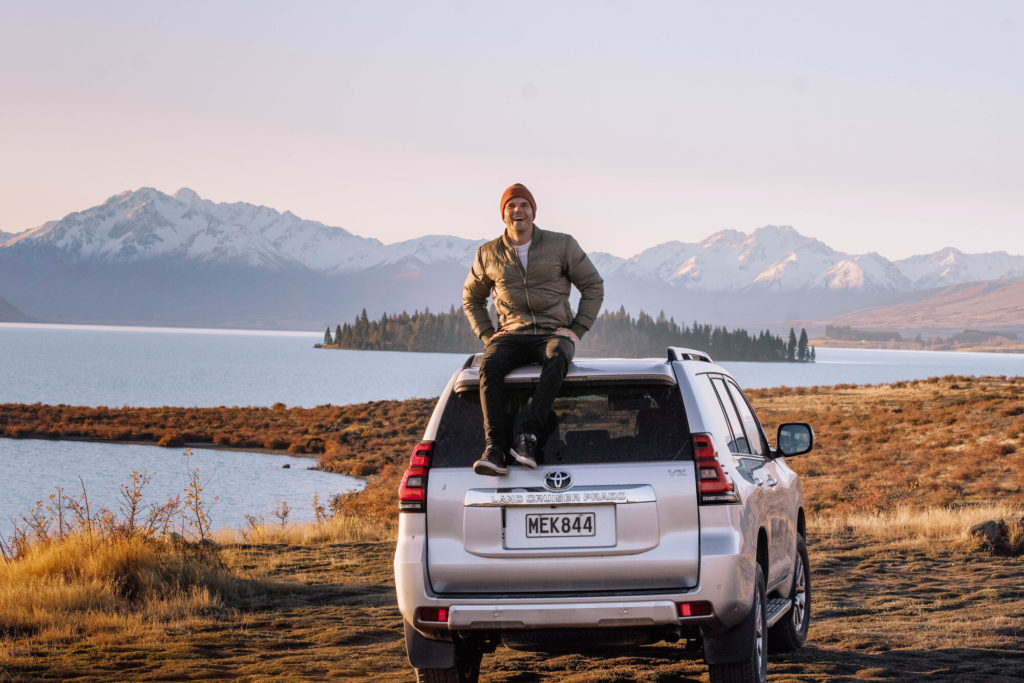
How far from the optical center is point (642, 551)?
5.17 m

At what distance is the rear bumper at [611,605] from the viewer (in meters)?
5.12

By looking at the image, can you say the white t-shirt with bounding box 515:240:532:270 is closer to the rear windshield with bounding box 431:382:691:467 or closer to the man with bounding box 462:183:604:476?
the man with bounding box 462:183:604:476

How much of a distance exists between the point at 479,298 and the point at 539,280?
0.55 meters

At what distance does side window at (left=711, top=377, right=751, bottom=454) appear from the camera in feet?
20.4

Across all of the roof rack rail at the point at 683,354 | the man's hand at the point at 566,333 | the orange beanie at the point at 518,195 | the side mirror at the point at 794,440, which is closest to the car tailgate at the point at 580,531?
the roof rack rail at the point at 683,354

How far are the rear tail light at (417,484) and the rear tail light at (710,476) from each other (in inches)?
52.9

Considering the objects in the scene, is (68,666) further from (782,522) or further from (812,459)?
(812,459)

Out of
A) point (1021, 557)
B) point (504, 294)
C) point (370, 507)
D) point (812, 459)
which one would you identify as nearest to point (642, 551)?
point (504, 294)

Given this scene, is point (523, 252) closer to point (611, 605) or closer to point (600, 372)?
point (600, 372)

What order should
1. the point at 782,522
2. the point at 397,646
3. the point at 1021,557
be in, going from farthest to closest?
the point at 1021,557 → the point at 397,646 → the point at 782,522

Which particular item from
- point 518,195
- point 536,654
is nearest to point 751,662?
point 536,654

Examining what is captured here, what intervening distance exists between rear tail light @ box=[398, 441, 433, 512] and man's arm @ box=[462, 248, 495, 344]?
1.36 meters

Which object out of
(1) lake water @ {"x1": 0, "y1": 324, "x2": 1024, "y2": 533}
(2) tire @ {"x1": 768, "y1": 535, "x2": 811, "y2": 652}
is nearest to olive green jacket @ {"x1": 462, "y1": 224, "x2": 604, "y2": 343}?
(2) tire @ {"x1": 768, "y1": 535, "x2": 811, "y2": 652}

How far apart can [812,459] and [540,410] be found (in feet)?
114
